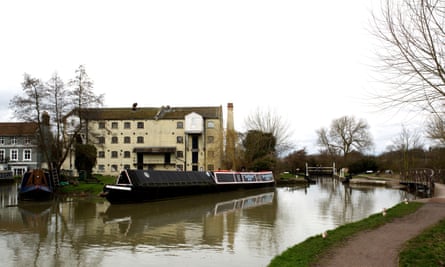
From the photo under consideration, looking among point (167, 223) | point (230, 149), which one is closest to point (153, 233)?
point (167, 223)

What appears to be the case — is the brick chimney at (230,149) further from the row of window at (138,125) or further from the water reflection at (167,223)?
the water reflection at (167,223)

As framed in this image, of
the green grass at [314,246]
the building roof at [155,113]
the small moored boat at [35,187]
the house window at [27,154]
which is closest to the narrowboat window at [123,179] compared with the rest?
the small moored boat at [35,187]

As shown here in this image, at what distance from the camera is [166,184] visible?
83.7 ft

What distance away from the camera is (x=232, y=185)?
110ft

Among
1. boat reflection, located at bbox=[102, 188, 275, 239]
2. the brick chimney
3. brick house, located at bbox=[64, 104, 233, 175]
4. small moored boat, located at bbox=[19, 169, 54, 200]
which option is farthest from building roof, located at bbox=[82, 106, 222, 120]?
boat reflection, located at bbox=[102, 188, 275, 239]

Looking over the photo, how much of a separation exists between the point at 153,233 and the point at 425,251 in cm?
818

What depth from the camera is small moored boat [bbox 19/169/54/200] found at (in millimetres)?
23859

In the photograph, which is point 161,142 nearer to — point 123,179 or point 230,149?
point 230,149

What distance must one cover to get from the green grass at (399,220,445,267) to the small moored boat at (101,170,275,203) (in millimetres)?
16163

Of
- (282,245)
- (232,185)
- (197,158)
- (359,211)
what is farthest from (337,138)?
(282,245)

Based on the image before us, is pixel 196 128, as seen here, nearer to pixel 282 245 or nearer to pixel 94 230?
pixel 94 230

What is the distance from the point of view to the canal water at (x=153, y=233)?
9.57 m

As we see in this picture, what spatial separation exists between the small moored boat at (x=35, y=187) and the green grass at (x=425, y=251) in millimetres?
20851

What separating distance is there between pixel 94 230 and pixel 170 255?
509cm
